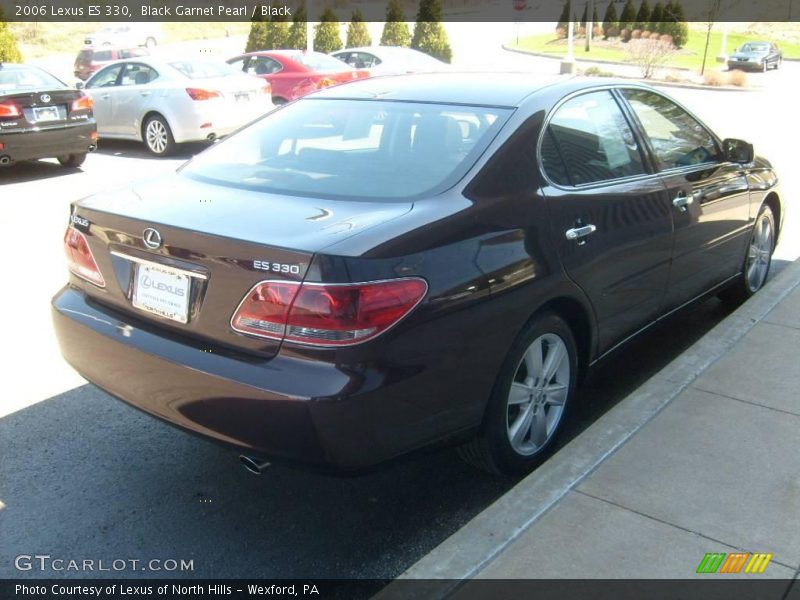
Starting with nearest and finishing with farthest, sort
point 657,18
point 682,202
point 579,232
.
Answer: point 579,232
point 682,202
point 657,18

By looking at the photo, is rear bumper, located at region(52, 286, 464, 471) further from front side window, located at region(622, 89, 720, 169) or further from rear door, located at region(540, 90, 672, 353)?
front side window, located at region(622, 89, 720, 169)

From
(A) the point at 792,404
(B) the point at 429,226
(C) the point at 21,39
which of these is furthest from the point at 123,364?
(C) the point at 21,39

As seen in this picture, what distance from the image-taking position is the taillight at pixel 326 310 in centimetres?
270

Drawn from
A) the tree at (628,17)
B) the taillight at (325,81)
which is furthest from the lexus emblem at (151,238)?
the tree at (628,17)

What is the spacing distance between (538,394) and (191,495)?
60.2 inches

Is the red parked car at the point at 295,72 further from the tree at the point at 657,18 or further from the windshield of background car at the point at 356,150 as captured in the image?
the tree at the point at 657,18

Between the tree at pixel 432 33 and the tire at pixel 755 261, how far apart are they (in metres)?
30.7

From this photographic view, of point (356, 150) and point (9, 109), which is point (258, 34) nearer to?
point (9, 109)

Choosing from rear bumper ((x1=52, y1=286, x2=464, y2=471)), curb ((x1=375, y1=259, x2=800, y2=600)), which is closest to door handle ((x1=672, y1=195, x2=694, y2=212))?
curb ((x1=375, y1=259, x2=800, y2=600))

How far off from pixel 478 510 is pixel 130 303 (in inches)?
64.2

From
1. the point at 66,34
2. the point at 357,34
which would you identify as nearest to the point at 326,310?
the point at 357,34

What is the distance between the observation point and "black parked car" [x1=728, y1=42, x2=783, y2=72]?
39.8 metres

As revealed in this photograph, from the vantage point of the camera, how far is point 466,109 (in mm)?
3760

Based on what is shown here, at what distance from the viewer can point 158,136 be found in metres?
12.7
